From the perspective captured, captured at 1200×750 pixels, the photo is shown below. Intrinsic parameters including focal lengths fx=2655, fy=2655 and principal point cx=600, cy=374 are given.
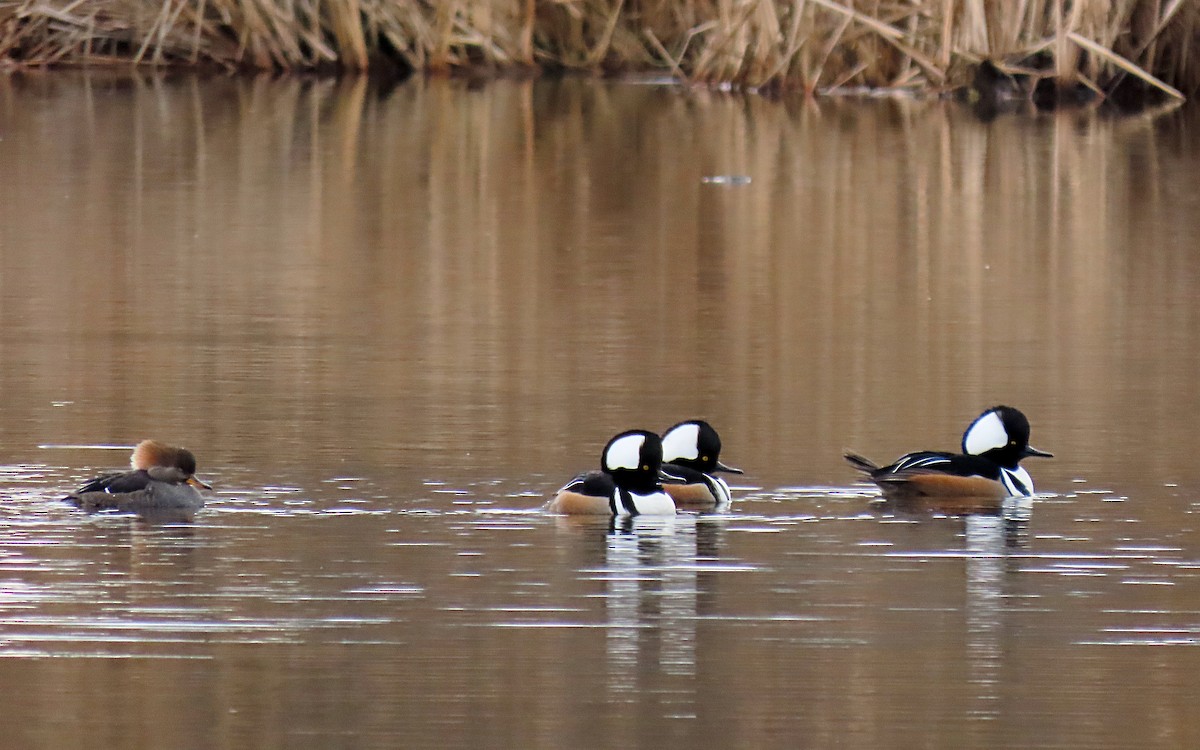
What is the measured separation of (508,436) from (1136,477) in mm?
2061

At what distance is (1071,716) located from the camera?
5461 mm

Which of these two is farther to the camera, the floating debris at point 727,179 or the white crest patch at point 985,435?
the floating debris at point 727,179

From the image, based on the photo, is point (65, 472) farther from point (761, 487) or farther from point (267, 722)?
point (267, 722)

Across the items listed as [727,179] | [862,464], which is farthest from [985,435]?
[727,179]

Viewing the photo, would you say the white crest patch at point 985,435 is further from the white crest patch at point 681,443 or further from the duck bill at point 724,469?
the white crest patch at point 681,443

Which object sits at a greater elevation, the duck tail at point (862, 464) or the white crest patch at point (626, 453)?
the white crest patch at point (626, 453)

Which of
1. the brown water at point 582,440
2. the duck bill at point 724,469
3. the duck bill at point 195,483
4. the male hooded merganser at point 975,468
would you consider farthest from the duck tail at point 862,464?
the duck bill at point 195,483

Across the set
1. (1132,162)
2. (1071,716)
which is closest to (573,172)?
(1132,162)

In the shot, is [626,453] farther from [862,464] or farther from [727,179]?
[727,179]

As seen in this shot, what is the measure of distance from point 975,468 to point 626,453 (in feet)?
3.93

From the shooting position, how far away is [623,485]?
784 centimetres

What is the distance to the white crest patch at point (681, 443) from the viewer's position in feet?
26.8

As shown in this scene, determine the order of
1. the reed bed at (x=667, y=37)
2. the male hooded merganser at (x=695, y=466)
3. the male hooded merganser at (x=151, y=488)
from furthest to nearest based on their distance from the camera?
the reed bed at (x=667, y=37)
the male hooded merganser at (x=695, y=466)
the male hooded merganser at (x=151, y=488)

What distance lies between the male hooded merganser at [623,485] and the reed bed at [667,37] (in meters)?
14.8
